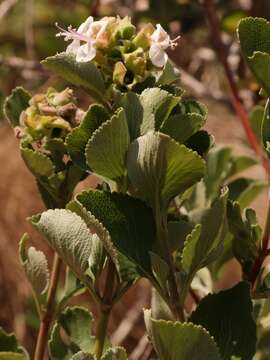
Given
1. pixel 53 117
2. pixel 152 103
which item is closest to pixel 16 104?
pixel 53 117

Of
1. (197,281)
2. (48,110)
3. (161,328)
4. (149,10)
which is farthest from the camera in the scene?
(149,10)

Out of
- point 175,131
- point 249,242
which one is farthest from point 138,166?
point 249,242

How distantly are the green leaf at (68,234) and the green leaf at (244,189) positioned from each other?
333 millimetres

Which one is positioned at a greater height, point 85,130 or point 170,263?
point 85,130

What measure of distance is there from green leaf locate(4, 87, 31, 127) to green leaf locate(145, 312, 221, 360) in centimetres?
26

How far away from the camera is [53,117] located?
638 mm

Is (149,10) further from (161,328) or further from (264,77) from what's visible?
(161,328)

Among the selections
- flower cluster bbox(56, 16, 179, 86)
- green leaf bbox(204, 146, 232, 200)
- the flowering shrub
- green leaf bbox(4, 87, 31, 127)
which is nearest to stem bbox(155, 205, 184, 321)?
the flowering shrub

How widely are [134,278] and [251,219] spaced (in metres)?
0.14

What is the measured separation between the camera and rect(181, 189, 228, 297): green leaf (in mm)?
570

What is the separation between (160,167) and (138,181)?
0.07 feet

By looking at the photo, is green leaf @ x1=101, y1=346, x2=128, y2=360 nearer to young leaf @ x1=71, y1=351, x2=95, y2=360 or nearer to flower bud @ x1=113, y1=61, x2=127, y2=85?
young leaf @ x1=71, y1=351, x2=95, y2=360

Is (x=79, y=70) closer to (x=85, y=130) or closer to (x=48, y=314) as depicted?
(x=85, y=130)

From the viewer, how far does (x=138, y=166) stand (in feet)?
1.79
